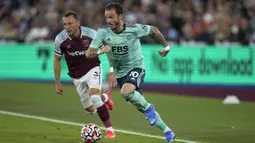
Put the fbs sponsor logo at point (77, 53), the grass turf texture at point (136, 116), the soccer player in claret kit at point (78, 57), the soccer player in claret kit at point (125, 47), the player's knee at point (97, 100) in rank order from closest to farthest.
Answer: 1. the soccer player in claret kit at point (125, 47)
2. the player's knee at point (97, 100)
3. the soccer player in claret kit at point (78, 57)
4. the grass turf texture at point (136, 116)
5. the fbs sponsor logo at point (77, 53)

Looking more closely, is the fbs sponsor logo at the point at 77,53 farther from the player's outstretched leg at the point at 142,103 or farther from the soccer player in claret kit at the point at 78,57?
the player's outstretched leg at the point at 142,103

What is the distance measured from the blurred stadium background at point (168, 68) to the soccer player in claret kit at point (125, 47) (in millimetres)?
1333

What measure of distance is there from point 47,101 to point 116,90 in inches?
168

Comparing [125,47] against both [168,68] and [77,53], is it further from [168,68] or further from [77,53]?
[168,68]

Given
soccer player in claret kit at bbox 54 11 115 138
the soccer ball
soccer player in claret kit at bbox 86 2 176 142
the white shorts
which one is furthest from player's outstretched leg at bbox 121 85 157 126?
the white shorts

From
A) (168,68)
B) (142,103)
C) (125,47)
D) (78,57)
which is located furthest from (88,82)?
(168,68)

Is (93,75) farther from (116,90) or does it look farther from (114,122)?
(116,90)

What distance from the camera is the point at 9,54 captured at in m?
27.6

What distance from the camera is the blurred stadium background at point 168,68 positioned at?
14.9m

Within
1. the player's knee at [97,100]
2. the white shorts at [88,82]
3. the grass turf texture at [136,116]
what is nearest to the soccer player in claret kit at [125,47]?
the player's knee at [97,100]

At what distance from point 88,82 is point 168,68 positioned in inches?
450

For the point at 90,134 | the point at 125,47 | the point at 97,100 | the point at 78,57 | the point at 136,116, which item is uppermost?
the point at 125,47

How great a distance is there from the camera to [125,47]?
11547 millimetres

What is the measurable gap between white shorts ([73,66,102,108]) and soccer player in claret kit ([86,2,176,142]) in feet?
3.11
